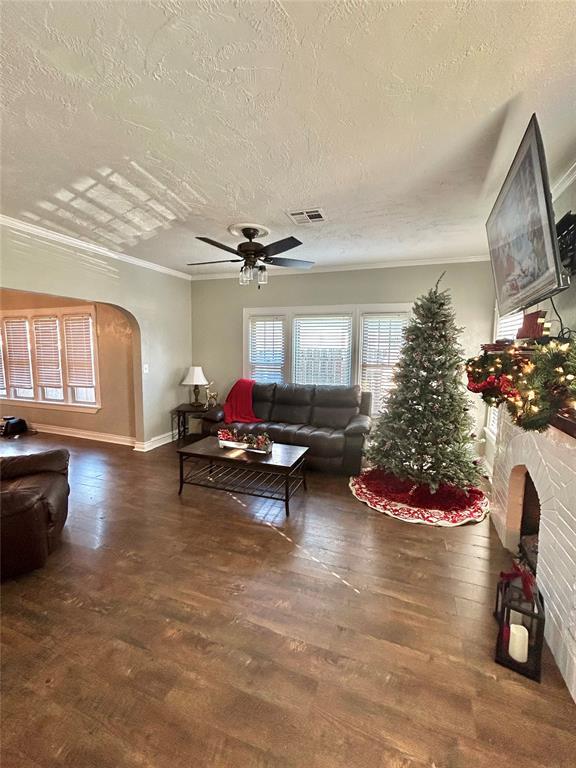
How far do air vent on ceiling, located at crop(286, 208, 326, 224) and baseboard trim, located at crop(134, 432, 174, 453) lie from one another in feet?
12.9

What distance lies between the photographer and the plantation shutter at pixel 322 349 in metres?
5.21

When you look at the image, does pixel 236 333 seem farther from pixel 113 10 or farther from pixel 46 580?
pixel 113 10

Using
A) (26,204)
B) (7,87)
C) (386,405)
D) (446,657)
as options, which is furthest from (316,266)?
(446,657)

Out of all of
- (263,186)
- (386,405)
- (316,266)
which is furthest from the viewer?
(316,266)

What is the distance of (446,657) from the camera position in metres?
1.76

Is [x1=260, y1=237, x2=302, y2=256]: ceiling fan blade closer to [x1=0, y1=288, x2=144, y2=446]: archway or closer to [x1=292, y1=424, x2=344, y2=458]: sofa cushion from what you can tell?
[x1=292, y1=424, x2=344, y2=458]: sofa cushion

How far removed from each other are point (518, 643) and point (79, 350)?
6.54 metres

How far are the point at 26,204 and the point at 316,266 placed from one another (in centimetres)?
349

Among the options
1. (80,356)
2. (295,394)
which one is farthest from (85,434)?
(295,394)

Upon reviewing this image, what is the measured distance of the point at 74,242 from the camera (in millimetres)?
3857

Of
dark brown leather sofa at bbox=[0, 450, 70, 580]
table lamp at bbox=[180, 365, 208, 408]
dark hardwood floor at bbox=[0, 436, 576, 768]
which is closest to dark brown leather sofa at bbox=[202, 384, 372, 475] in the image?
table lamp at bbox=[180, 365, 208, 408]

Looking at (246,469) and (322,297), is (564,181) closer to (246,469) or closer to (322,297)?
(322,297)

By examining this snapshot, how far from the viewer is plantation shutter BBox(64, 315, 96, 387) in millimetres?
5611

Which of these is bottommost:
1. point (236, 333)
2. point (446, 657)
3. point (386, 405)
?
point (446, 657)
